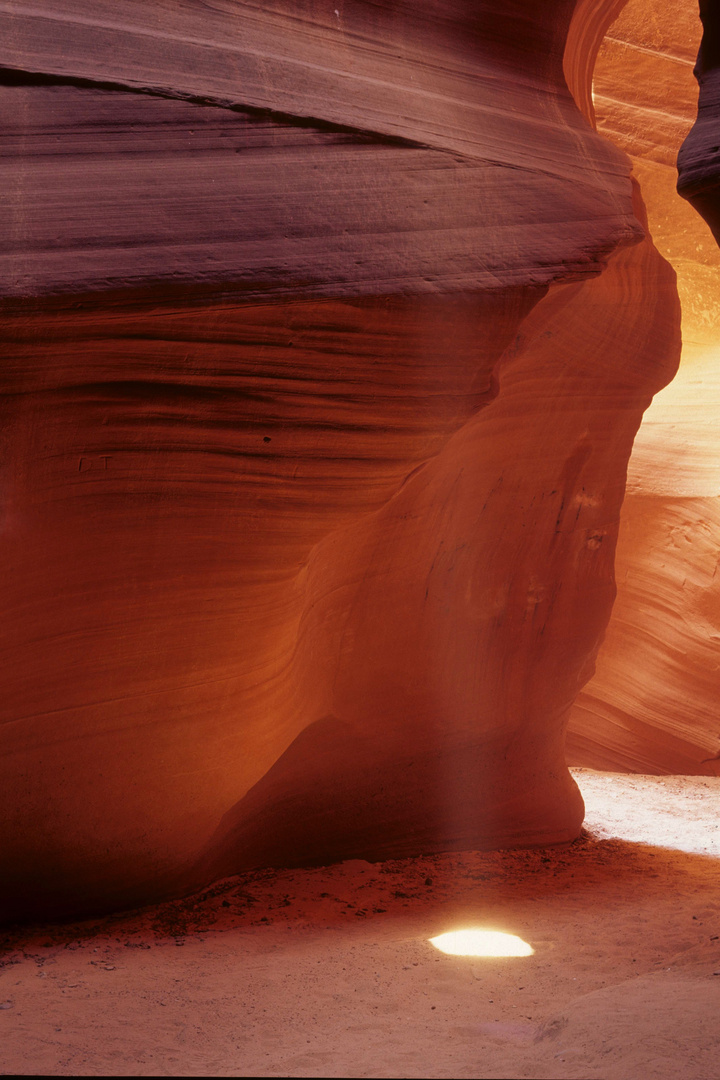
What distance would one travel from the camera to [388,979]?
3.63 meters

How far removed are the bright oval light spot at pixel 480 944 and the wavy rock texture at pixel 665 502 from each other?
443 centimetres

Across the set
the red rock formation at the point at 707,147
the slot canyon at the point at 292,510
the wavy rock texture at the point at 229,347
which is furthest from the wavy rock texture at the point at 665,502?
the red rock formation at the point at 707,147

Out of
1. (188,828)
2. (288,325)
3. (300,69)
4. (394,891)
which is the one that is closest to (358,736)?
(394,891)

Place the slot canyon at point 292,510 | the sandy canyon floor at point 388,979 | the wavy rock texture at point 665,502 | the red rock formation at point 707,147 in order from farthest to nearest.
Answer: the wavy rock texture at point 665,502 → the red rock formation at point 707,147 → the slot canyon at point 292,510 → the sandy canyon floor at point 388,979

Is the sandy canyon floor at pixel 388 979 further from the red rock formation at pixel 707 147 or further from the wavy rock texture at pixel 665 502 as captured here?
the red rock formation at pixel 707 147

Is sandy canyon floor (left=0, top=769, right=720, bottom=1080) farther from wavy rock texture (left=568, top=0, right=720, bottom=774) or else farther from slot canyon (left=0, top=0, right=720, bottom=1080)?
wavy rock texture (left=568, top=0, right=720, bottom=774)

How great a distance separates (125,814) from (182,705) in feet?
1.71

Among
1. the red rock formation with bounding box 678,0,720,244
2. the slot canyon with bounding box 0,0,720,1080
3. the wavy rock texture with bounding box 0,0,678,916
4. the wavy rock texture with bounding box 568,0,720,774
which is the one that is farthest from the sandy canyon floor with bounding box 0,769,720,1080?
the red rock formation with bounding box 678,0,720,244

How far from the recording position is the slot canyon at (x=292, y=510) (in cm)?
312

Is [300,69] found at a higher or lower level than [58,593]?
higher

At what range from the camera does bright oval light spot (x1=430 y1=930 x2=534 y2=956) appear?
157 inches

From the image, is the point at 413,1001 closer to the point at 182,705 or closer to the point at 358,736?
the point at 182,705

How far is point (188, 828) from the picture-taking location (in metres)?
4.12

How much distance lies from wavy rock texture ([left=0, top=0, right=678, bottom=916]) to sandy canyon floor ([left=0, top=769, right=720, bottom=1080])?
35 cm
